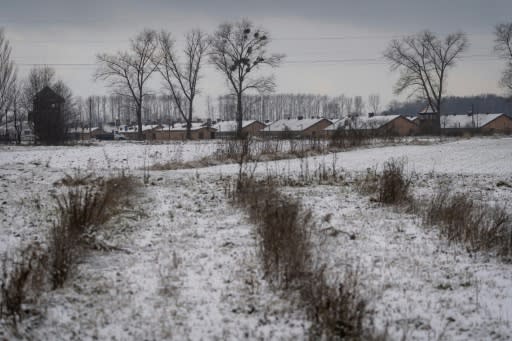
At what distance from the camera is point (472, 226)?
5645 millimetres

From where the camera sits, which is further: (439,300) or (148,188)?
(148,188)

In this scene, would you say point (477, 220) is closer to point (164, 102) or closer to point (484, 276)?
point (484, 276)

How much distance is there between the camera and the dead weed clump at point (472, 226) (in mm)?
5309

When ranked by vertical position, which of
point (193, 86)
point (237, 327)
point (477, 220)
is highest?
point (193, 86)

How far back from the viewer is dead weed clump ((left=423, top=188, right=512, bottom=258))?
5.31 meters

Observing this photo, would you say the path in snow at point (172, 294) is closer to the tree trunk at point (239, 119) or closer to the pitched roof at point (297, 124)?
the tree trunk at point (239, 119)

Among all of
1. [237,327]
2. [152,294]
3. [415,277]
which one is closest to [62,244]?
[152,294]

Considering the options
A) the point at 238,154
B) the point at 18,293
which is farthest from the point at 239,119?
the point at 18,293

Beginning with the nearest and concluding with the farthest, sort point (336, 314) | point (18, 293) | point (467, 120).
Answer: point (336, 314)
point (18, 293)
point (467, 120)

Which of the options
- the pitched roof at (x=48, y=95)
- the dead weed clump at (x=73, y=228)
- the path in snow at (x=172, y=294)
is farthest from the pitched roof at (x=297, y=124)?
the path in snow at (x=172, y=294)

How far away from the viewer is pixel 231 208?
23.9 feet

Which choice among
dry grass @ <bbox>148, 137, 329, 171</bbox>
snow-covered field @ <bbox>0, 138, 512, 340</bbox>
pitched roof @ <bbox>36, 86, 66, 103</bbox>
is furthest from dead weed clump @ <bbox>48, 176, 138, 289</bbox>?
pitched roof @ <bbox>36, 86, 66, 103</bbox>

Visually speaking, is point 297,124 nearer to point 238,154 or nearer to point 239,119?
point 239,119

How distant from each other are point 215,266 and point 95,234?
1667 millimetres
